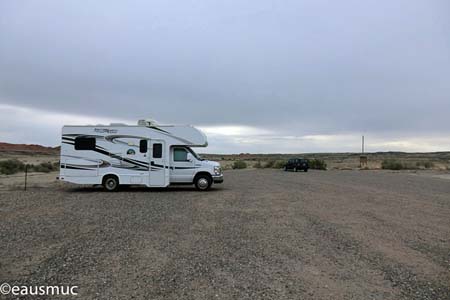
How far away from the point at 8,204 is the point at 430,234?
1212 cm

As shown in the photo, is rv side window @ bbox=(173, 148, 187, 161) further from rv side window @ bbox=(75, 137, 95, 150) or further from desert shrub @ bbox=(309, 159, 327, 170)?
desert shrub @ bbox=(309, 159, 327, 170)

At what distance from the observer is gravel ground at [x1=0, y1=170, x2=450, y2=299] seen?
4688 millimetres

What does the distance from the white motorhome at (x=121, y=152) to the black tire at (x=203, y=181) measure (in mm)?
1372

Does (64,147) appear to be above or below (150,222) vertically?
above

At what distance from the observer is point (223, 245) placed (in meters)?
6.75

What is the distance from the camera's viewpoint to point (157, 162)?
15.8 m

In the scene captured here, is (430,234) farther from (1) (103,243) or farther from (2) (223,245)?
(1) (103,243)

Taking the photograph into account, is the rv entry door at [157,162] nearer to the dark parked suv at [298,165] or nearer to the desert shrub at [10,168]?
→ the desert shrub at [10,168]

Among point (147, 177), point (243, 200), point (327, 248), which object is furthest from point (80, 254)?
point (147, 177)

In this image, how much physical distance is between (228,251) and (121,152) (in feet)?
34.4

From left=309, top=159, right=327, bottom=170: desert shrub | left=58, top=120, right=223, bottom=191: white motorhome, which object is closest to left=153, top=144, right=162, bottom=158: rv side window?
left=58, top=120, right=223, bottom=191: white motorhome

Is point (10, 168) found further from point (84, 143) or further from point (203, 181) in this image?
point (203, 181)

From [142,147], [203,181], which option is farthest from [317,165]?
[142,147]

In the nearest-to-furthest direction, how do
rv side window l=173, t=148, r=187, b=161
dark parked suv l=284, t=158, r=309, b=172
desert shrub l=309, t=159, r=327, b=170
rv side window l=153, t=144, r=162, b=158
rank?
rv side window l=153, t=144, r=162, b=158, rv side window l=173, t=148, r=187, b=161, dark parked suv l=284, t=158, r=309, b=172, desert shrub l=309, t=159, r=327, b=170
